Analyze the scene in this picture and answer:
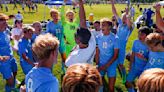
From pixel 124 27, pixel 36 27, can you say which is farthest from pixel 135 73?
pixel 36 27

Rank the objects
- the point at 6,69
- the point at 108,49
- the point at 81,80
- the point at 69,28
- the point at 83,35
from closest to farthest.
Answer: the point at 81,80, the point at 83,35, the point at 108,49, the point at 6,69, the point at 69,28

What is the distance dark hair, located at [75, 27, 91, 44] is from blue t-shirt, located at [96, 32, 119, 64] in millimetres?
2217

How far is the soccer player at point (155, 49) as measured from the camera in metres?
5.86

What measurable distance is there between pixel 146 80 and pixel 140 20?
83.3ft

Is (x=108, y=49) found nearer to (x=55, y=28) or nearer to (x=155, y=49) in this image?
(x=155, y=49)

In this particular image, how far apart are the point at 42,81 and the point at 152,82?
4.52 feet

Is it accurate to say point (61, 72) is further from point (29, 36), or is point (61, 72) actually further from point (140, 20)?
point (140, 20)

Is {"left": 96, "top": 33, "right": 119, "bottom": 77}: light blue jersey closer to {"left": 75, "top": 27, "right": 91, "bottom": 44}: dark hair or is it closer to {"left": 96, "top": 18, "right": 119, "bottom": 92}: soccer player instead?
{"left": 96, "top": 18, "right": 119, "bottom": 92}: soccer player

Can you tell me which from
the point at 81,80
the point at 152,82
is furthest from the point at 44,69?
the point at 152,82

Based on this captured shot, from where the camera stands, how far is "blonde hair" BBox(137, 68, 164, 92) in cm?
266

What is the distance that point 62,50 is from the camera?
10.6 meters

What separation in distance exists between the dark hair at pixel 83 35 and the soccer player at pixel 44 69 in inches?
51.8

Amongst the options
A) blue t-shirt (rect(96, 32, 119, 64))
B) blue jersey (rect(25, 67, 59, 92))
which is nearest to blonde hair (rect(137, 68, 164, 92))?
blue jersey (rect(25, 67, 59, 92))

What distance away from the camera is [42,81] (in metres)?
3.64
